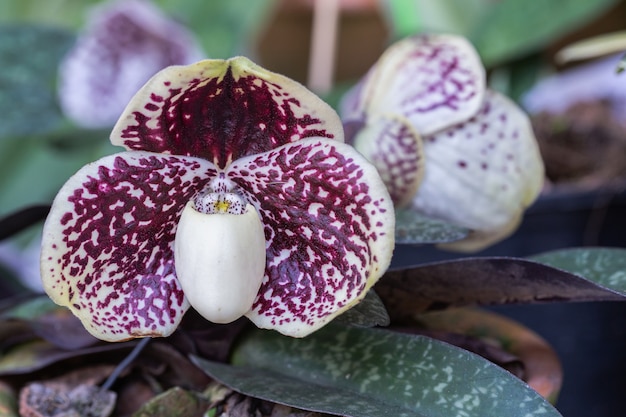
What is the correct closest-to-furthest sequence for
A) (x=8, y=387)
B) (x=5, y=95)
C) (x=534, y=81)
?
(x=8, y=387)
(x=5, y=95)
(x=534, y=81)

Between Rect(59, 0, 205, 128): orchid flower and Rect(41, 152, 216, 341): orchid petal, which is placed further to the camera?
Rect(59, 0, 205, 128): orchid flower

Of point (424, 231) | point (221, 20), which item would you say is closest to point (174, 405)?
point (424, 231)


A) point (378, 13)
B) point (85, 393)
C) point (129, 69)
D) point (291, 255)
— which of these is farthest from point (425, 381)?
point (378, 13)

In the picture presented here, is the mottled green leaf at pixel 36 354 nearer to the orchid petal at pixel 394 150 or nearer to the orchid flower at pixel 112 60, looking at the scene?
the orchid petal at pixel 394 150

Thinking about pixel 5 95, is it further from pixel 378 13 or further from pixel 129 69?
pixel 378 13

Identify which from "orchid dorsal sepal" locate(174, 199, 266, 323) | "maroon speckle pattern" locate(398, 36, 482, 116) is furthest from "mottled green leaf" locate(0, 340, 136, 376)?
"maroon speckle pattern" locate(398, 36, 482, 116)

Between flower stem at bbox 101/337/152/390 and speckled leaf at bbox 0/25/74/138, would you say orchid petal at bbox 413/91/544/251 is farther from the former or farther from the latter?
speckled leaf at bbox 0/25/74/138
